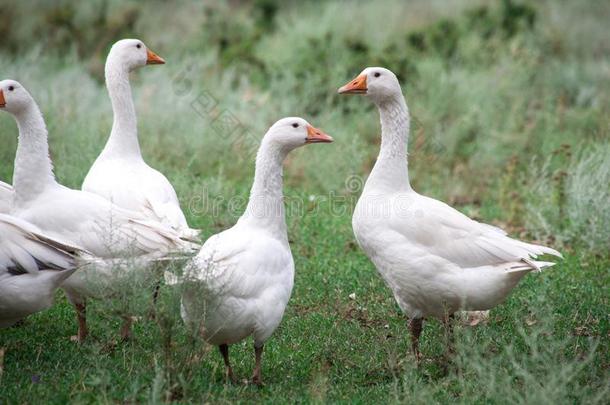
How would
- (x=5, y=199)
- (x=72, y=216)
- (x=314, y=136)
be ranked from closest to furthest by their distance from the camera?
1. (x=314, y=136)
2. (x=72, y=216)
3. (x=5, y=199)

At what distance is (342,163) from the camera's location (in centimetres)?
981

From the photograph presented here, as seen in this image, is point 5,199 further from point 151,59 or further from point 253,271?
point 253,271

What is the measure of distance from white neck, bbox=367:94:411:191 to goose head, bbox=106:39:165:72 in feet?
8.15

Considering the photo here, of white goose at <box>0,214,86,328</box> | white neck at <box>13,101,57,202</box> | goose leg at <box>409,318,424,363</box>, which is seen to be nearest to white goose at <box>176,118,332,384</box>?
white goose at <box>0,214,86,328</box>

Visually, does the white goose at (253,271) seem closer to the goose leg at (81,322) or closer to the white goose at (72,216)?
the white goose at (72,216)

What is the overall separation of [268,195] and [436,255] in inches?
47.6

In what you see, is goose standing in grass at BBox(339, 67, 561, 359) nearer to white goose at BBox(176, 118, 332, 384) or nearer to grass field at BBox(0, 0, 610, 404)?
grass field at BBox(0, 0, 610, 404)

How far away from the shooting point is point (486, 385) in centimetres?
460

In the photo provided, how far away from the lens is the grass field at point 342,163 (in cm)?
502

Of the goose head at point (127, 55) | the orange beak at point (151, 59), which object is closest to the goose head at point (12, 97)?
the goose head at point (127, 55)

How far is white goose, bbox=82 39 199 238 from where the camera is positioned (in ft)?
20.5

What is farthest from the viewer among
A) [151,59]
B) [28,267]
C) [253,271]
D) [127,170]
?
[151,59]

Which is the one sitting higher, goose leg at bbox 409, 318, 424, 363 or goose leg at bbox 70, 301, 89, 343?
goose leg at bbox 70, 301, 89, 343

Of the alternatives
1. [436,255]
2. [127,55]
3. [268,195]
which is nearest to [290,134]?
[268,195]
